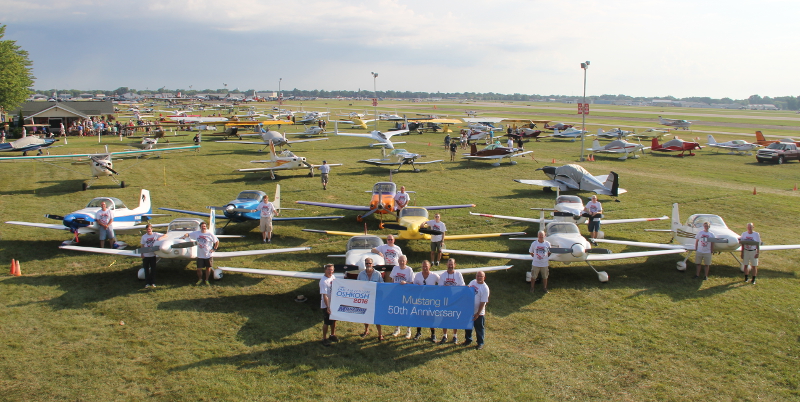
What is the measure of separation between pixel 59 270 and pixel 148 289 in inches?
122

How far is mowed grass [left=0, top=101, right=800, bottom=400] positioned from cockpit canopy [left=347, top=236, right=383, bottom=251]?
1.38 m

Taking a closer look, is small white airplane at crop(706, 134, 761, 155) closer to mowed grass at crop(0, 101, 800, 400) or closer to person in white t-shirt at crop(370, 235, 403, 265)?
Answer: mowed grass at crop(0, 101, 800, 400)

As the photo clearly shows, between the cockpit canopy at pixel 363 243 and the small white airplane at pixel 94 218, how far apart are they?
6.62 metres

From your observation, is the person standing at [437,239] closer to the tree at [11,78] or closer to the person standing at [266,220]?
the person standing at [266,220]

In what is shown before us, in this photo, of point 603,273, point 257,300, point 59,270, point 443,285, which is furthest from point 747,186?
point 59,270

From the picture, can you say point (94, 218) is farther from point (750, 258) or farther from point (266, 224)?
point (750, 258)

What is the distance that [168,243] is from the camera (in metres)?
10.5

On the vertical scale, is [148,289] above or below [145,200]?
below

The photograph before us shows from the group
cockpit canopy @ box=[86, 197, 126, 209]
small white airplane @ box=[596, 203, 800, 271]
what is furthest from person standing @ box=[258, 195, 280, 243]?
small white airplane @ box=[596, 203, 800, 271]

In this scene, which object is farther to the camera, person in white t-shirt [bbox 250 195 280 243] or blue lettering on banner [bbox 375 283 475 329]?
person in white t-shirt [bbox 250 195 280 243]

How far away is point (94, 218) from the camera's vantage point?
42.2ft

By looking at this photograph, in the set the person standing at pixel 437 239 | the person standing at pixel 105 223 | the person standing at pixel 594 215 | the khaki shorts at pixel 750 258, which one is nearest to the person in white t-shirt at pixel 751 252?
the khaki shorts at pixel 750 258

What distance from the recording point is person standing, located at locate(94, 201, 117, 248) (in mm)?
12534

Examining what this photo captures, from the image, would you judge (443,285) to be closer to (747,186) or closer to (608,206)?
(608,206)
